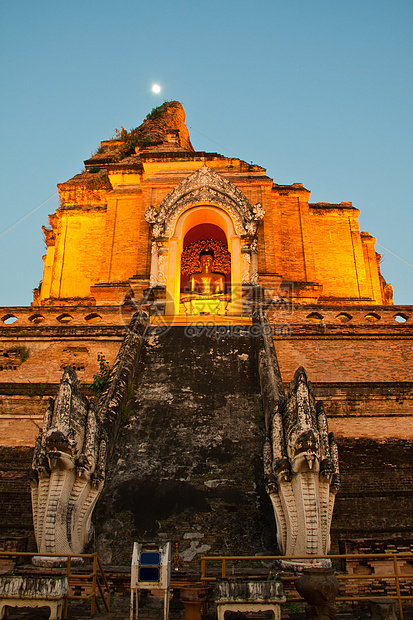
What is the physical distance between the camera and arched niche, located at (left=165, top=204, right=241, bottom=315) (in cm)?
1697

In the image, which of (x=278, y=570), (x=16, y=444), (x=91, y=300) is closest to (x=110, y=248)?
(x=91, y=300)

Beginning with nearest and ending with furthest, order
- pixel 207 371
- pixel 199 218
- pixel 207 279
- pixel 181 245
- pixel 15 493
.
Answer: pixel 15 493, pixel 207 371, pixel 181 245, pixel 199 218, pixel 207 279

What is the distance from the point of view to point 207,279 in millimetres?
21797

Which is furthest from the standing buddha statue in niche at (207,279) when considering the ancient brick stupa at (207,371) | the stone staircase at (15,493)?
the stone staircase at (15,493)

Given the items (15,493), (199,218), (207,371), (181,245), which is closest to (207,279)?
(199,218)

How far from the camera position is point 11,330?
14867 mm

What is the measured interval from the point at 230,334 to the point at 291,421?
544 cm

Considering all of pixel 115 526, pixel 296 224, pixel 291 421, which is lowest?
pixel 115 526

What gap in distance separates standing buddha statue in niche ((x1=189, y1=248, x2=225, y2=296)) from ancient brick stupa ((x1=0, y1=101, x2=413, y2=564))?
2.0 inches

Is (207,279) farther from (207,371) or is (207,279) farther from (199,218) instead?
(207,371)

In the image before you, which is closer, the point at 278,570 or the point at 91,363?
the point at 278,570

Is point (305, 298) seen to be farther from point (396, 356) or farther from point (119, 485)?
point (119, 485)

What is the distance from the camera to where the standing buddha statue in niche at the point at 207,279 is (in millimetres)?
21797

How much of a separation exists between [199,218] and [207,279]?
3.35 meters
